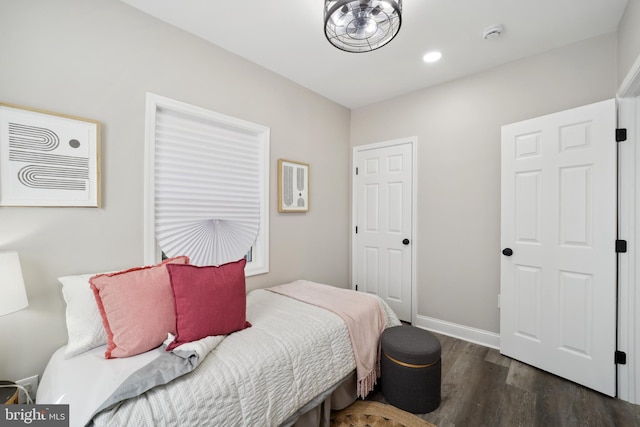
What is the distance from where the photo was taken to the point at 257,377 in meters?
1.31

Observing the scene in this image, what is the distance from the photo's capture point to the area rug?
171 cm

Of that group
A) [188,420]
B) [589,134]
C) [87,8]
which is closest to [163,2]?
[87,8]

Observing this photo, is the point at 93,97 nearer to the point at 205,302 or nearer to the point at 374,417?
the point at 205,302

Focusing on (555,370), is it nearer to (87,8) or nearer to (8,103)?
(8,103)

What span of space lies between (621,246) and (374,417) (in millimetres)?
2011

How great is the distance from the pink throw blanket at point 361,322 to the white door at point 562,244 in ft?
4.16

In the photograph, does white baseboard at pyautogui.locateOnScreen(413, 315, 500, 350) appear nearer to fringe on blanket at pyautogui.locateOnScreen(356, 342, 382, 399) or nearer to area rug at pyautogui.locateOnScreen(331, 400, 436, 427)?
fringe on blanket at pyautogui.locateOnScreen(356, 342, 382, 399)

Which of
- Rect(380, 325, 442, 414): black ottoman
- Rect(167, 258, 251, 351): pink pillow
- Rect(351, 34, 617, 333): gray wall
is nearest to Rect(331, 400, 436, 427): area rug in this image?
Rect(380, 325, 442, 414): black ottoman

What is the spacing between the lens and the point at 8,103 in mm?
1437

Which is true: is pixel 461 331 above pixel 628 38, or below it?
below

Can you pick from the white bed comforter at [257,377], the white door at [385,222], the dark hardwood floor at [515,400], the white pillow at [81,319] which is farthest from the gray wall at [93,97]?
the dark hardwood floor at [515,400]

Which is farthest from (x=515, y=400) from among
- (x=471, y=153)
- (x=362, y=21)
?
(x=362, y=21)

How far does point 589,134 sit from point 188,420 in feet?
9.80

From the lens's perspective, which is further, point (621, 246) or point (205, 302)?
point (621, 246)
